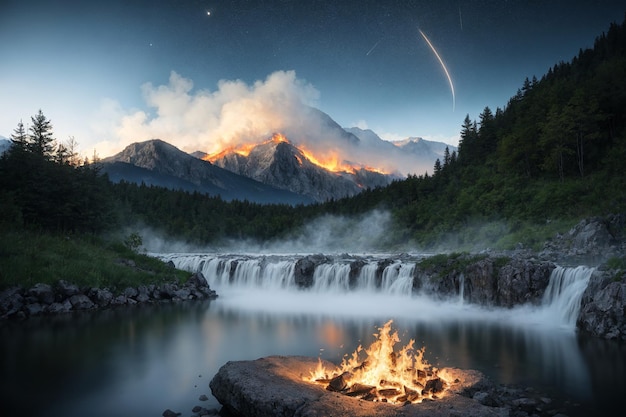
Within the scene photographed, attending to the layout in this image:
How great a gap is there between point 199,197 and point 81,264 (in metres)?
119

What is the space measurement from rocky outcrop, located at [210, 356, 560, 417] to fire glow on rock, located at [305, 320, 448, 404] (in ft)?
1.32

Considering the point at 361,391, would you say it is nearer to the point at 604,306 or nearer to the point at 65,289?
the point at 604,306

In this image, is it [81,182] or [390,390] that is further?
[81,182]

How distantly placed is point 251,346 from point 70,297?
1649cm

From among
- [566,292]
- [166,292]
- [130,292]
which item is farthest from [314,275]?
[566,292]

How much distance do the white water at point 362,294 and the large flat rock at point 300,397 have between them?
15443 millimetres

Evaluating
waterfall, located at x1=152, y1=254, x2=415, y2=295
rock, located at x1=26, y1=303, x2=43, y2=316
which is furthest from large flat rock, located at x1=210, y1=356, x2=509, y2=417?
waterfall, located at x1=152, y1=254, x2=415, y2=295

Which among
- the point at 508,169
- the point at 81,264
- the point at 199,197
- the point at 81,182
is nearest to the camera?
the point at 81,264

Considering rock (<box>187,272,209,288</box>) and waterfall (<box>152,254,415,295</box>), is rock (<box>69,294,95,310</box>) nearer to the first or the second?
rock (<box>187,272,209,288</box>)

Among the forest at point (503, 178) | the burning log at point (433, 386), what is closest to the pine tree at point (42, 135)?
the forest at point (503, 178)

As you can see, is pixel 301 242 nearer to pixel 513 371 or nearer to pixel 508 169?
pixel 508 169

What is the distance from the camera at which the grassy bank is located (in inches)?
1127

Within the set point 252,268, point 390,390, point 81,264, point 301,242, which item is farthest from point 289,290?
point 301,242

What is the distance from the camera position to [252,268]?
47.8m
